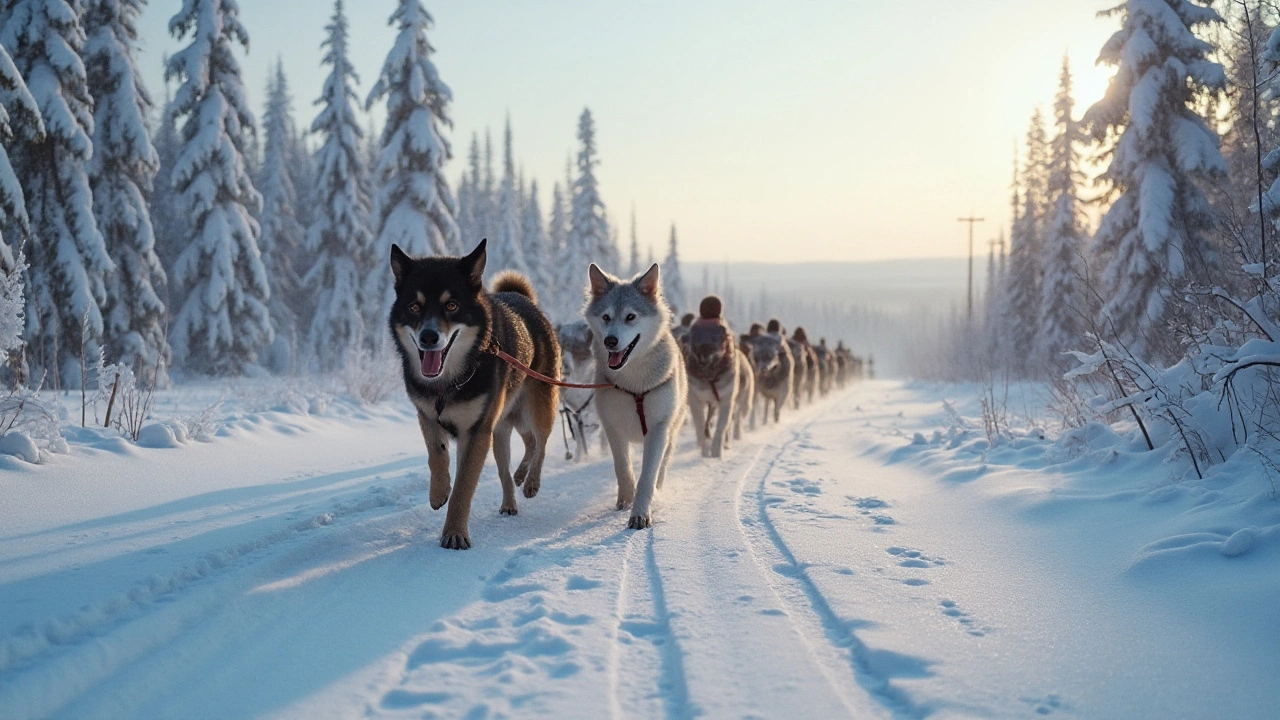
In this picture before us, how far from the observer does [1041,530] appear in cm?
474

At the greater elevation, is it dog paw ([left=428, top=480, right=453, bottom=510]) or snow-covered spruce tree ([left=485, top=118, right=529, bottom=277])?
snow-covered spruce tree ([left=485, top=118, right=529, bottom=277])

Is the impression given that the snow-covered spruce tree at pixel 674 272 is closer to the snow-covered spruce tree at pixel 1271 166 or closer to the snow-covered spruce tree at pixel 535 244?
the snow-covered spruce tree at pixel 535 244

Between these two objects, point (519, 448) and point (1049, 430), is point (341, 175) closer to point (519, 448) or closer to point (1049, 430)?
point (519, 448)

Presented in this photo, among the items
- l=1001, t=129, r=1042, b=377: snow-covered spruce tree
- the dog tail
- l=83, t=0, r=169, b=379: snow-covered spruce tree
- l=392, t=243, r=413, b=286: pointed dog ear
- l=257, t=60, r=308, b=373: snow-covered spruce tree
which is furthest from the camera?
l=1001, t=129, r=1042, b=377: snow-covered spruce tree

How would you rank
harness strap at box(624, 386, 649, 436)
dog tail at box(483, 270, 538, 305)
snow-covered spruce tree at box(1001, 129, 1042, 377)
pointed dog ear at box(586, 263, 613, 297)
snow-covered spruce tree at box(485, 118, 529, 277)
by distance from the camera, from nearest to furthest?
1. harness strap at box(624, 386, 649, 436)
2. pointed dog ear at box(586, 263, 613, 297)
3. dog tail at box(483, 270, 538, 305)
4. snow-covered spruce tree at box(1001, 129, 1042, 377)
5. snow-covered spruce tree at box(485, 118, 529, 277)

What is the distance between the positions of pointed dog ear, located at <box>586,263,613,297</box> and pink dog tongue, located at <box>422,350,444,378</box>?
2.08 metres

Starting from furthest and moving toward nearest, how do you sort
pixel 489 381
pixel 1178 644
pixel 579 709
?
1. pixel 489 381
2. pixel 1178 644
3. pixel 579 709

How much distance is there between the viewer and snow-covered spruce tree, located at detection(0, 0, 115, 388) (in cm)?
1764

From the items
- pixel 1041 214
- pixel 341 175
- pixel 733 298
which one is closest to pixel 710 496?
pixel 341 175

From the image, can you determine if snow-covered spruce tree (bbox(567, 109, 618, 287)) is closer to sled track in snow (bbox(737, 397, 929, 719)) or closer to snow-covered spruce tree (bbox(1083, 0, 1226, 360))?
snow-covered spruce tree (bbox(1083, 0, 1226, 360))

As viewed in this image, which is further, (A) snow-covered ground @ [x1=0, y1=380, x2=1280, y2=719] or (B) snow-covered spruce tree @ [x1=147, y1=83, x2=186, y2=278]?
(B) snow-covered spruce tree @ [x1=147, y1=83, x2=186, y2=278]

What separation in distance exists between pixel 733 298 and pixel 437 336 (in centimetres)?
12569

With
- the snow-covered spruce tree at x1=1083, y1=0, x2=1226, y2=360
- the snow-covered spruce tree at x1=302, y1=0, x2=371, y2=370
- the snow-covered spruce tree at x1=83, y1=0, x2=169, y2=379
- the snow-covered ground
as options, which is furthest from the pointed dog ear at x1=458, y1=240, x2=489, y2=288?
the snow-covered spruce tree at x1=302, y1=0, x2=371, y2=370

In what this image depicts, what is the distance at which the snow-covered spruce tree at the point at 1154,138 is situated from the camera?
18.3m
